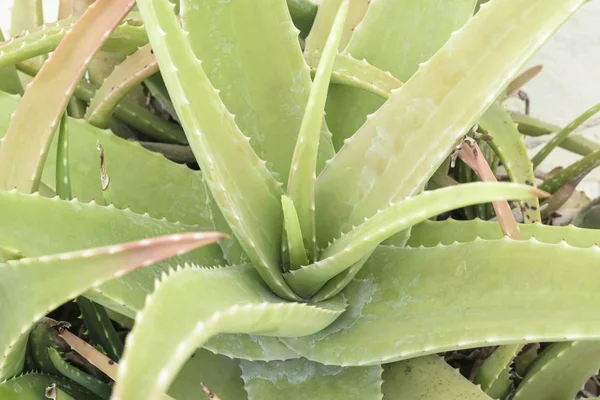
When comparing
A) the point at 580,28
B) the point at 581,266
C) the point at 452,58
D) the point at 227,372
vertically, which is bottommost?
the point at 227,372

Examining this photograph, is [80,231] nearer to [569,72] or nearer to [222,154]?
[222,154]

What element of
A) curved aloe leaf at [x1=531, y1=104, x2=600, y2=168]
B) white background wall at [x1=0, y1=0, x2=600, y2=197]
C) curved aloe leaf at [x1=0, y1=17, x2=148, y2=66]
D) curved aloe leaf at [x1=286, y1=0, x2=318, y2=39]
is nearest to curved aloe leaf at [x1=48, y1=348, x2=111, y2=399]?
curved aloe leaf at [x1=0, y1=17, x2=148, y2=66]

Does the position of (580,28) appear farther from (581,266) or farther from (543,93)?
(581,266)

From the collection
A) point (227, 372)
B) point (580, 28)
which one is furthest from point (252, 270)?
point (580, 28)

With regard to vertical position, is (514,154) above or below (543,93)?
below

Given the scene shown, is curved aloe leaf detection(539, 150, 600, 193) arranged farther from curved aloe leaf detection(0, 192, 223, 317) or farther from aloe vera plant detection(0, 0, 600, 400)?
curved aloe leaf detection(0, 192, 223, 317)

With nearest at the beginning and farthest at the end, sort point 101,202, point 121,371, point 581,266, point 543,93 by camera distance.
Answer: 1. point 121,371
2. point 581,266
3. point 101,202
4. point 543,93
